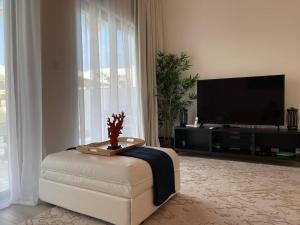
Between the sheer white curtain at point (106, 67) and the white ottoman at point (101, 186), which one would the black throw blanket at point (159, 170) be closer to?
the white ottoman at point (101, 186)

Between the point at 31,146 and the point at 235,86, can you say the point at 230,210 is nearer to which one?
the point at 31,146

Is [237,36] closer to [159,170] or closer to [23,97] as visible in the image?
[159,170]

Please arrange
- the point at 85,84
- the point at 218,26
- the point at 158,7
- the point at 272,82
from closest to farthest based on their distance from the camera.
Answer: the point at 85,84 < the point at 272,82 < the point at 218,26 < the point at 158,7

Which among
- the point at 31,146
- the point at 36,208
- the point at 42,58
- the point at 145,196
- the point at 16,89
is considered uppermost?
the point at 42,58

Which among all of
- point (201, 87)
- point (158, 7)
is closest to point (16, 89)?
Answer: point (201, 87)

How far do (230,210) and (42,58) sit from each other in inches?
93.6

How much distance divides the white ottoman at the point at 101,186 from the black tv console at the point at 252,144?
2.21 m

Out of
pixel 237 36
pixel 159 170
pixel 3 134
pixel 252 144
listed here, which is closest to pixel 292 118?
pixel 252 144

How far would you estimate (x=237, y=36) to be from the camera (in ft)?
13.9

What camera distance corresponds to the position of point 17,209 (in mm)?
2236

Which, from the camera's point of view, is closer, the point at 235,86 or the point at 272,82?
the point at 272,82

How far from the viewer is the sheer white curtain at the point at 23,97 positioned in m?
2.28

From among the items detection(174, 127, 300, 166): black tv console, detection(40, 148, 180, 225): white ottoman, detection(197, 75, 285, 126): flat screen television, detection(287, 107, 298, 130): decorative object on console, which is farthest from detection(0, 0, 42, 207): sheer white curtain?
detection(287, 107, 298, 130): decorative object on console

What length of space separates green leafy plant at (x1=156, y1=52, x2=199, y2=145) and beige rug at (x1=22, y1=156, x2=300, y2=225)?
1500mm
